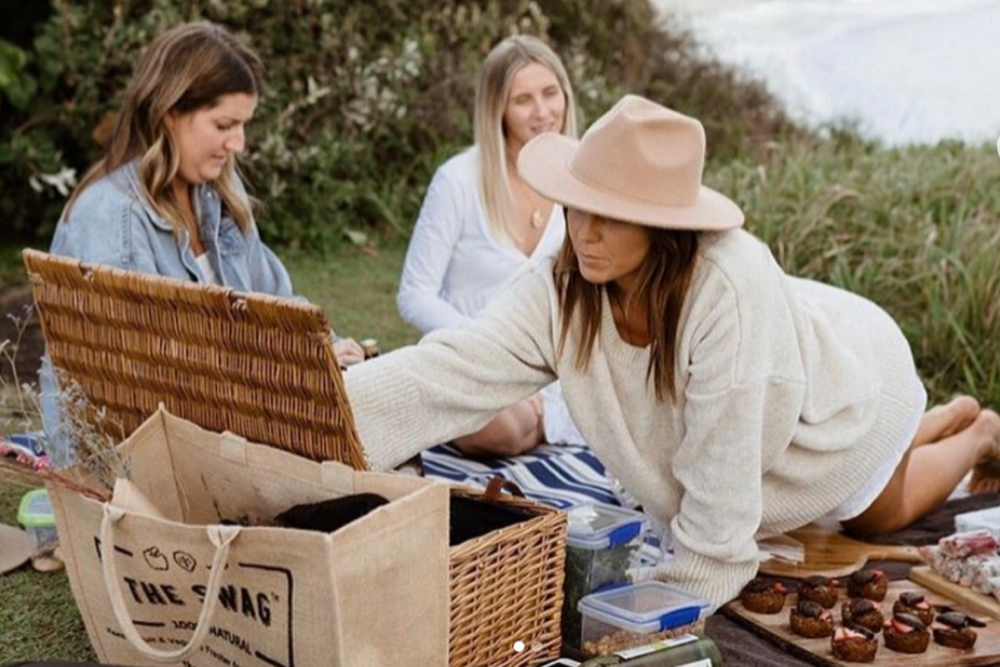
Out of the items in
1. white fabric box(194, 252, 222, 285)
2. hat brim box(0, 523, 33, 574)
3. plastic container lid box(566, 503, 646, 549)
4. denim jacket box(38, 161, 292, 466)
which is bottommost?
hat brim box(0, 523, 33, 574)

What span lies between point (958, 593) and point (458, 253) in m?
2.05

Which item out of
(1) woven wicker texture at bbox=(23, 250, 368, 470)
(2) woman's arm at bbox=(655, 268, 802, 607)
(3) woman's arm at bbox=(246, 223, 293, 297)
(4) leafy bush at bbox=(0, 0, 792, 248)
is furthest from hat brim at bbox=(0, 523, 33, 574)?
(4) leafy bush at bbox=(0, 0, 792, 248)

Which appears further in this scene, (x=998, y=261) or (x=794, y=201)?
(x=794, y=201)

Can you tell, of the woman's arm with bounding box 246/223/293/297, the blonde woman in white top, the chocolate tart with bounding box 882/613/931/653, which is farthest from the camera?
the blonde woman in white top

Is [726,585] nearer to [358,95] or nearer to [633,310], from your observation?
[633,310]

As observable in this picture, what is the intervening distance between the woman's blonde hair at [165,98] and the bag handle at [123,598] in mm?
1466

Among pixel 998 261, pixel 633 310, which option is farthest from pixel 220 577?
pixel 998 261

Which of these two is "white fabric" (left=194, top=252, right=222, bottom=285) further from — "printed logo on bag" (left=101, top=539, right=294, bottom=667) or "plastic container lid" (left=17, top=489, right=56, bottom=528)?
"printed logo on bag" (left=101, top=539, right=294, bottom=667)

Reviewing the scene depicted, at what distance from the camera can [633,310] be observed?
10.6 ft

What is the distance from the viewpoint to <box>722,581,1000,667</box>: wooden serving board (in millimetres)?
3070

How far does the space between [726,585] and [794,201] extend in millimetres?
3396

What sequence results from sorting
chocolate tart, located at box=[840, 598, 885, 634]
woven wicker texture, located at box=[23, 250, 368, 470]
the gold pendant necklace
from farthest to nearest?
the gold pendant necklace < chocolate tart, located at box=[840, 598, 885, 634] < woven wicker texture, located at box=[23, 250, 368, 470]

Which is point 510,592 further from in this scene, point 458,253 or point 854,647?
point 458,253

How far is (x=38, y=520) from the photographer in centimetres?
358
